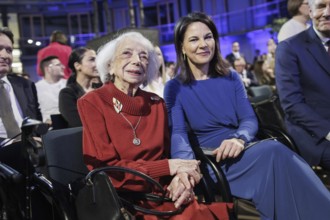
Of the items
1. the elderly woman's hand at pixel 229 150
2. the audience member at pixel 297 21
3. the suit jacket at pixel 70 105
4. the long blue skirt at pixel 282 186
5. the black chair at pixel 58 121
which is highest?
the audience member at pixel 297 21

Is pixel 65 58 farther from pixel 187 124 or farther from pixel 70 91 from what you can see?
pixel 187 124

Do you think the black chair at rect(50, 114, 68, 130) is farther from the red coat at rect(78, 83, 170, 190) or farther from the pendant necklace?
the pendant necklace

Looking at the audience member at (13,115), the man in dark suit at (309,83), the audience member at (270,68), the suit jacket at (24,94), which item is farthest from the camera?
the audience member at (270,68)

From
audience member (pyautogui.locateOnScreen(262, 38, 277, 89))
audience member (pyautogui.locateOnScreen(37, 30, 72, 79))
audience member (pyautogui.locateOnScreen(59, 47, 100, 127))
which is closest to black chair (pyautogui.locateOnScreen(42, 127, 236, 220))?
audience member (pyautogui.locateOnScreen(59, 47, 100, 127))

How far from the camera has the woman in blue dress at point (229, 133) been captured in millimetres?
2334

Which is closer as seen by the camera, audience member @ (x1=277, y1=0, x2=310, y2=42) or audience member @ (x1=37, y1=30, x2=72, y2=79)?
audience member @ (x1=277, y1=0, x2=310, y2=42)

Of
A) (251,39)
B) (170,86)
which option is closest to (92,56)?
(170,86)

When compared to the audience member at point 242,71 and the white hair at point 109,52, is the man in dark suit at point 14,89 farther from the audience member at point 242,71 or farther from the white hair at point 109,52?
the audience member at point 242,71

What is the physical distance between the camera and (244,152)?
260cm

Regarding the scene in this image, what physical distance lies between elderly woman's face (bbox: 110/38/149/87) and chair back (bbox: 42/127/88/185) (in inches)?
16.2

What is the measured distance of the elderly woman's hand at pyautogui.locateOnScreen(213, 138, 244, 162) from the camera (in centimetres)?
254

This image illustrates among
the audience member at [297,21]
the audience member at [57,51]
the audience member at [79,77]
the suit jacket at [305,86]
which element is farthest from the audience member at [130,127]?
the audience member at [57,51]

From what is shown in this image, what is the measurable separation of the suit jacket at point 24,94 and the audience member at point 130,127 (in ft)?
2.44

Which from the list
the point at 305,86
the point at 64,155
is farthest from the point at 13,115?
the point at 305,86
